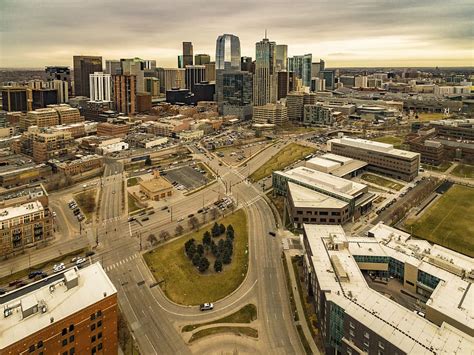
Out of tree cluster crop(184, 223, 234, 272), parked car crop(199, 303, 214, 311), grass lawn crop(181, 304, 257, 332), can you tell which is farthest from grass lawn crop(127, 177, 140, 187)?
grass lawn crop(181, 304, 257, 332)

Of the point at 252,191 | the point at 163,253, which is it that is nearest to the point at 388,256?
the point at 163,253

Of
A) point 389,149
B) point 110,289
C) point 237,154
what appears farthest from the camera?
point 237,154

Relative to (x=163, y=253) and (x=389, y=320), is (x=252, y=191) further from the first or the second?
(x=389, y=320)

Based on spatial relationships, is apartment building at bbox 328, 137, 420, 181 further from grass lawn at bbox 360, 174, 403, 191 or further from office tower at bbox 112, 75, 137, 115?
office tower at bbox 112, 75, 137, 115

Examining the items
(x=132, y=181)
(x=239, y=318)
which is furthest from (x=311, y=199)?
(x=132, y=181)

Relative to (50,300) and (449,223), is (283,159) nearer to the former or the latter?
(449,223)
